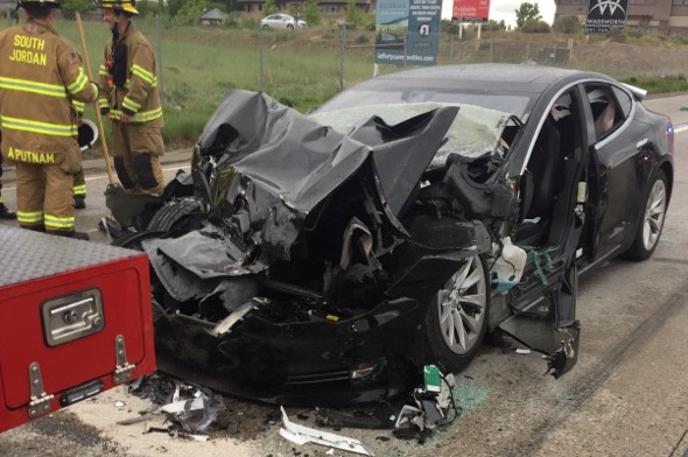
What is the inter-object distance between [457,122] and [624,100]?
1882 mm

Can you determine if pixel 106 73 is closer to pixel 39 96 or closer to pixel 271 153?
pixel 39 96

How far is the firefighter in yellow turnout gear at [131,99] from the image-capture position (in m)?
6.17

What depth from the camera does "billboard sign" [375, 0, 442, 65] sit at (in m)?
18.5

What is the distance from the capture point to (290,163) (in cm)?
332

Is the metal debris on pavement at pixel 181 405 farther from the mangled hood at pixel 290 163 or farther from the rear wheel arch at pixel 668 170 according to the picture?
the rear wheel arch at pixel 668 170

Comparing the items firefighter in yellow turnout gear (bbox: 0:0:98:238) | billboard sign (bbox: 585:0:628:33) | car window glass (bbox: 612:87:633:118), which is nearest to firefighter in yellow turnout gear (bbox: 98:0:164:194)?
firefighter in yellow turnout gear (bbox: 0:0:98:238)

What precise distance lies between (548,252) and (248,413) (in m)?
1.98

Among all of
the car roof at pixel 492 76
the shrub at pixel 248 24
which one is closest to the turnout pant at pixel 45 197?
the car roof at pixel 492 76

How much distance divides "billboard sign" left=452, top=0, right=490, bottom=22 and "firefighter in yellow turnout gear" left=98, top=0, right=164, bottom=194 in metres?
31.1

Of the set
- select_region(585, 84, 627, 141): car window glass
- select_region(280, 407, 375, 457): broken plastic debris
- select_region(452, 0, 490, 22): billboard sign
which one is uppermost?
select_region(452, 0, 490, 22): billboard sign

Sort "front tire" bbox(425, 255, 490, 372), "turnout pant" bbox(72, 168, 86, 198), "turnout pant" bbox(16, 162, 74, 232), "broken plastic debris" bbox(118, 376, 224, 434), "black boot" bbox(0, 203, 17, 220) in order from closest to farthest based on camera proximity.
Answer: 1. "broken plastic debris" bbox(118, 376, 224, 434)
2. "front tire" bbox(425, 255, 490, 372)
3. "turnout pant" bbox(16, 162, 74, 232)
4. "black boot" bbox(0, 203, 17, 220)
5. "turnout pant" bbox(72, 168, 86, 198)

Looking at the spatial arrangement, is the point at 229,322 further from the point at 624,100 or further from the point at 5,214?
the point at 5,214

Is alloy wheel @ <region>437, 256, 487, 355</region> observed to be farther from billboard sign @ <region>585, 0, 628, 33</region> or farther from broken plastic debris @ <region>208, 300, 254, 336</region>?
billboard sign @ <region>585, 0, 628, 33</region>

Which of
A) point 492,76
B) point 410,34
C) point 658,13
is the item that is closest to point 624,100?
point 492,76
